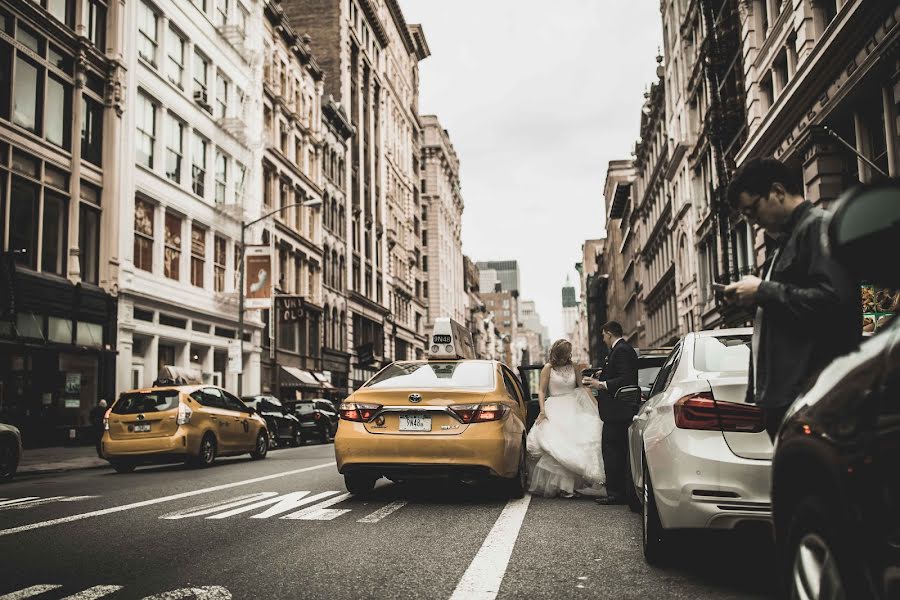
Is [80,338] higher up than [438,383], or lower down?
higher up

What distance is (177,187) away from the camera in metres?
31.8

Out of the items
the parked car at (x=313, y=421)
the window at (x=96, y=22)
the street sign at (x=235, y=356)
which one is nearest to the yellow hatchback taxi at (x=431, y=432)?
the parked car at (x=313, y=421)

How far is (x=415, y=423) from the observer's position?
9.28 metres

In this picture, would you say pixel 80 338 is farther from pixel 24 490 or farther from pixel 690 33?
pixel 690 33

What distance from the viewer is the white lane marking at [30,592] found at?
503cm

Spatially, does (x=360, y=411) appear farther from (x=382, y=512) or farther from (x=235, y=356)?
(x=235, y=356)

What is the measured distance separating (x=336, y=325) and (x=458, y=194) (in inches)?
2442

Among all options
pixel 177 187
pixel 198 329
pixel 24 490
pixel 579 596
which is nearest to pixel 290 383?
pixel 198 329

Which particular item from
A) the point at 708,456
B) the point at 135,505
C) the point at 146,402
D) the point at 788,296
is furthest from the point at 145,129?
the point at 788,296

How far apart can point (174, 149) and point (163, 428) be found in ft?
61.1

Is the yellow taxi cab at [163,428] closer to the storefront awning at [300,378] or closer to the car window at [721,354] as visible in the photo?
the car window at [721,354]

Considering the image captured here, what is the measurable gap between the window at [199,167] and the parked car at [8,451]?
2041cm

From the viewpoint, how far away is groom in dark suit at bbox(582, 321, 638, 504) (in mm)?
9305

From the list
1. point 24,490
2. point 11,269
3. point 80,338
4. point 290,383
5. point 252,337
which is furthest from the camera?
point 290,383
